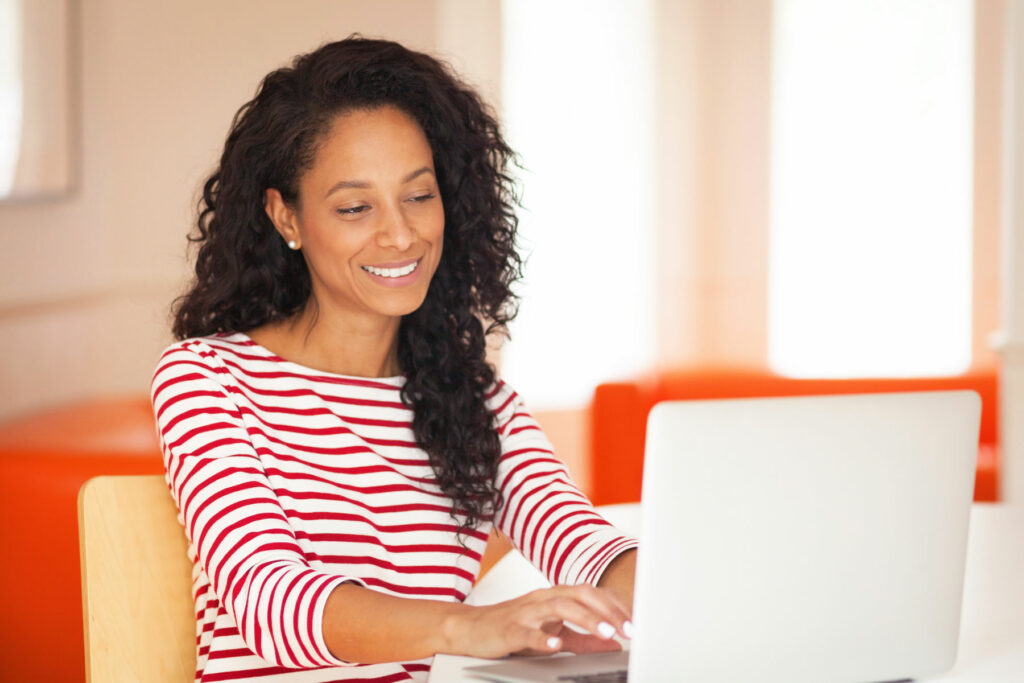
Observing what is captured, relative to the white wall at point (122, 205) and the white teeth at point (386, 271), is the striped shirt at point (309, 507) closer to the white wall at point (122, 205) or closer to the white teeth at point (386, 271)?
the white teeth at point (386, 271)

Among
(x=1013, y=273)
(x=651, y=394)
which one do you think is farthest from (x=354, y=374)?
(x=651, y=394)

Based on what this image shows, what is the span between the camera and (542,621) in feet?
3.18

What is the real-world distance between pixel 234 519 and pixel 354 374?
0.35m

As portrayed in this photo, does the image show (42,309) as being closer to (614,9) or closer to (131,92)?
(131,92)

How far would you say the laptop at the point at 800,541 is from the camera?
32.4 inches

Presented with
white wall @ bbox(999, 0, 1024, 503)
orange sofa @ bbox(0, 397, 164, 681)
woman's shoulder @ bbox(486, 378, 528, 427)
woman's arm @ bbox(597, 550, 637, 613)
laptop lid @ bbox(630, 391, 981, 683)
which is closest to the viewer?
laptop lid @ bbox(630, 391, 981, 683)

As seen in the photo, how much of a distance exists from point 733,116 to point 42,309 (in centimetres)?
238

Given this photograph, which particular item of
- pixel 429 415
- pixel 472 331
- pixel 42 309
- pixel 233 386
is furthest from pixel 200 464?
pixel 42 309

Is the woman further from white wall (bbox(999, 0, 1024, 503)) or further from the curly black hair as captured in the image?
white wall (bbox(999, 0, 1024, 503))

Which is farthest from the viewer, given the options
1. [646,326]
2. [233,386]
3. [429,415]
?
[646,326]

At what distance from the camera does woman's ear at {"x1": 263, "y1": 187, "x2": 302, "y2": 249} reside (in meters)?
1.49

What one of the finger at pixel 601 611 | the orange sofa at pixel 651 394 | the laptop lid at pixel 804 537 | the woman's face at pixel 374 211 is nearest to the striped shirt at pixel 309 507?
the woman's face at pixel 374 211

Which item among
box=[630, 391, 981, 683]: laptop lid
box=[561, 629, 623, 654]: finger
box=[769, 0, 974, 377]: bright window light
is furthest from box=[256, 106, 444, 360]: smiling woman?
box=[769, 0, 974, 377]: bright window light

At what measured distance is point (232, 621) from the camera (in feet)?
4.07
